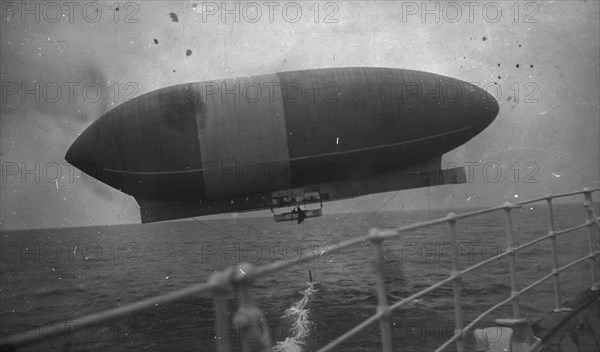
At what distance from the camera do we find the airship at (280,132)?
51.9 feet

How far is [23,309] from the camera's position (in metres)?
26.9

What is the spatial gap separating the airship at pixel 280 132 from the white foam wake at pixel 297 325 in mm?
4229

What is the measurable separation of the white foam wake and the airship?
4229 millimetres

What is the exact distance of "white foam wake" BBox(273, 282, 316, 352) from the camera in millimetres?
12472

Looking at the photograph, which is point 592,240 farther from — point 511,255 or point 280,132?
point 280,132

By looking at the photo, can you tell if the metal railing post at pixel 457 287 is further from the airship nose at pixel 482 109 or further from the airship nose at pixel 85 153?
Result: the airship nose at pixel 85 153

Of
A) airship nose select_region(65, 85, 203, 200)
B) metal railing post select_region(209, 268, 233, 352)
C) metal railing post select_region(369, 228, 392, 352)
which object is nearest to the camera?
metal railing post select_region(209, 268, 233, 352)

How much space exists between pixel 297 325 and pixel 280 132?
21.3ft

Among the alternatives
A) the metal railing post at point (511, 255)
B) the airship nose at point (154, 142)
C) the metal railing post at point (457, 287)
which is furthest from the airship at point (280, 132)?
the metal railing post at point (457, 287)

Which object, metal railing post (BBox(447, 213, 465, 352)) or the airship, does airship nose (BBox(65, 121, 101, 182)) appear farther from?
metal railing post (BBox(447, 213, 465, 352))

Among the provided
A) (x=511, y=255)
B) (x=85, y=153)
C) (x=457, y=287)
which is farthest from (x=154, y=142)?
(x=457, y=287)

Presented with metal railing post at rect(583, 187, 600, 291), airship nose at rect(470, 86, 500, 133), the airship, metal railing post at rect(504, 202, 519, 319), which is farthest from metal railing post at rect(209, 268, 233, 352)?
airship nose at rect(470, 86, 500, 133)

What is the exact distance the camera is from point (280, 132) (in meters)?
15.7

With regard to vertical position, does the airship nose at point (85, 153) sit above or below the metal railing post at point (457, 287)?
above
